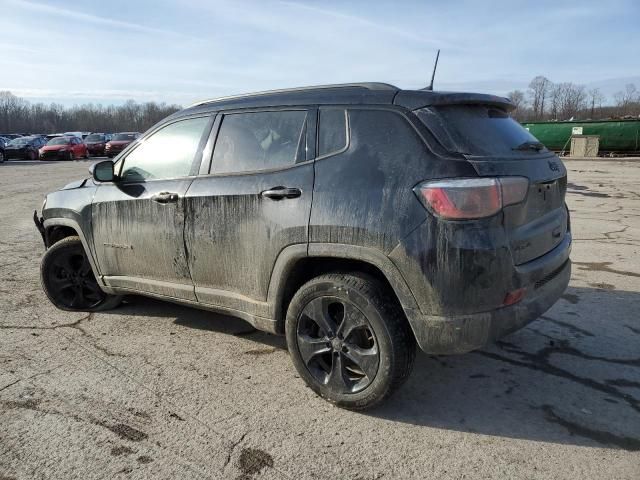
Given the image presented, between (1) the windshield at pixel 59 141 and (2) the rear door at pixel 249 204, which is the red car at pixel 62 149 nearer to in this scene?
(1) the windshield at pixel 59 141

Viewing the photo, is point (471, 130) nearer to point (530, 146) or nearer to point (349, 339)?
point (530, 146)

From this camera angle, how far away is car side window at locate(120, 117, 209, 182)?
4.03 meters

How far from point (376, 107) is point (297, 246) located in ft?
3.20

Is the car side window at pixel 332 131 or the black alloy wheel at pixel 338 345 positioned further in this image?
the car side window at pixel 332 131

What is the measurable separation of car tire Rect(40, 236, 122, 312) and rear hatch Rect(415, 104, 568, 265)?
3.55 meters

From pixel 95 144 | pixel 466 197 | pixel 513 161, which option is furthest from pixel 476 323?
pixel 95 144

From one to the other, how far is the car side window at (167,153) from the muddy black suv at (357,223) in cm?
Result: 2

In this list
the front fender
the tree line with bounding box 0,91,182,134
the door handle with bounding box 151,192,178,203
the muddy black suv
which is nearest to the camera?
the muddy black suv

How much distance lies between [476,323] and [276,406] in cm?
134

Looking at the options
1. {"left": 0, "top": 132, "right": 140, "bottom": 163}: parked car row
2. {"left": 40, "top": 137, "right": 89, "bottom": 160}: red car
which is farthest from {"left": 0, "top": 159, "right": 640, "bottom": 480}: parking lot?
{"left": 40, "top": 137, "right": 89, "bottom": 160}: red car

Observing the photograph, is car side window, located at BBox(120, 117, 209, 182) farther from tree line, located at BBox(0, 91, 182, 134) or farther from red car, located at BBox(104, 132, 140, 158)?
tree line, located at BBox(0, 91, 182, 134)

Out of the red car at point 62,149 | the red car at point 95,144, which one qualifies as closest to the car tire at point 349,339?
the red car at point 62,149

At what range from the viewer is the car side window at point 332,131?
3254mm

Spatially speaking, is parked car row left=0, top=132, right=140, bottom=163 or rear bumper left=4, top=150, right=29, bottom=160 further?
rear bumper left=4, top=150, right=29, bottom=160
